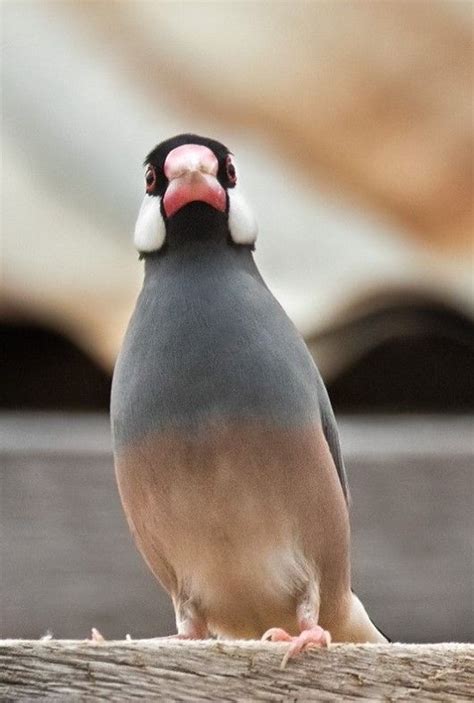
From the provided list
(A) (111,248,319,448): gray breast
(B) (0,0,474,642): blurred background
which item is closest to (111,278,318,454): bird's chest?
(A) (111,248,319,448): gray breast

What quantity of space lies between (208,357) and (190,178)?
18cm

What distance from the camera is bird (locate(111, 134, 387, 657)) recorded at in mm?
1670

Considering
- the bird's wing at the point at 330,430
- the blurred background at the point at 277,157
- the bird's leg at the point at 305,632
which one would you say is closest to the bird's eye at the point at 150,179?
the bird's wing at the point at 330,430

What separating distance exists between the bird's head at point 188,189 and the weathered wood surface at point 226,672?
1.64ft

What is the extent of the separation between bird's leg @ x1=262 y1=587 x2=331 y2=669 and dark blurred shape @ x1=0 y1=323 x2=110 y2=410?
44.7 inches

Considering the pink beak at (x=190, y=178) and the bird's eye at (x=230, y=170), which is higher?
the bird's eye at (x=230, y=170)

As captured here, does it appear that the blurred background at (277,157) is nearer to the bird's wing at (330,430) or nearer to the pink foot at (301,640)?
the bird's wing at (330,430)

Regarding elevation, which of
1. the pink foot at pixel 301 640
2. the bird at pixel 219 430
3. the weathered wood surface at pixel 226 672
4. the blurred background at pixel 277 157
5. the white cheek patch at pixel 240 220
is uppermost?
the blurred background at pixel 277 157

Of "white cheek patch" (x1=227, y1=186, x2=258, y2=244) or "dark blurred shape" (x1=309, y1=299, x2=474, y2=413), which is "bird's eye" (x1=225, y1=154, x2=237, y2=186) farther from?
"dark blurred shape" (x1=309, y1=299, x2=474, y2=413)

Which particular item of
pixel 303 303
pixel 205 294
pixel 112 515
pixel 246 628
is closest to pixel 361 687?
pixel 246 628

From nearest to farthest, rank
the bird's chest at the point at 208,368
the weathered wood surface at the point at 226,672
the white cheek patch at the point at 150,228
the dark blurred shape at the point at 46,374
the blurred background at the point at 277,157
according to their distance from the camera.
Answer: the weathered wood surface at the point at 226,672 → the bird's chest at the point at 208,368 → the white cheek patch at the point at 150,228 → the blurred background at the point at 277,157 → the dark blurred shape at the point at 46,374

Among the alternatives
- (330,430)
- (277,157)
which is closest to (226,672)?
(330,430)

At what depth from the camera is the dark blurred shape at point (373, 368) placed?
277 cm

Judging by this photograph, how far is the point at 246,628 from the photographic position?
70.1 inches
